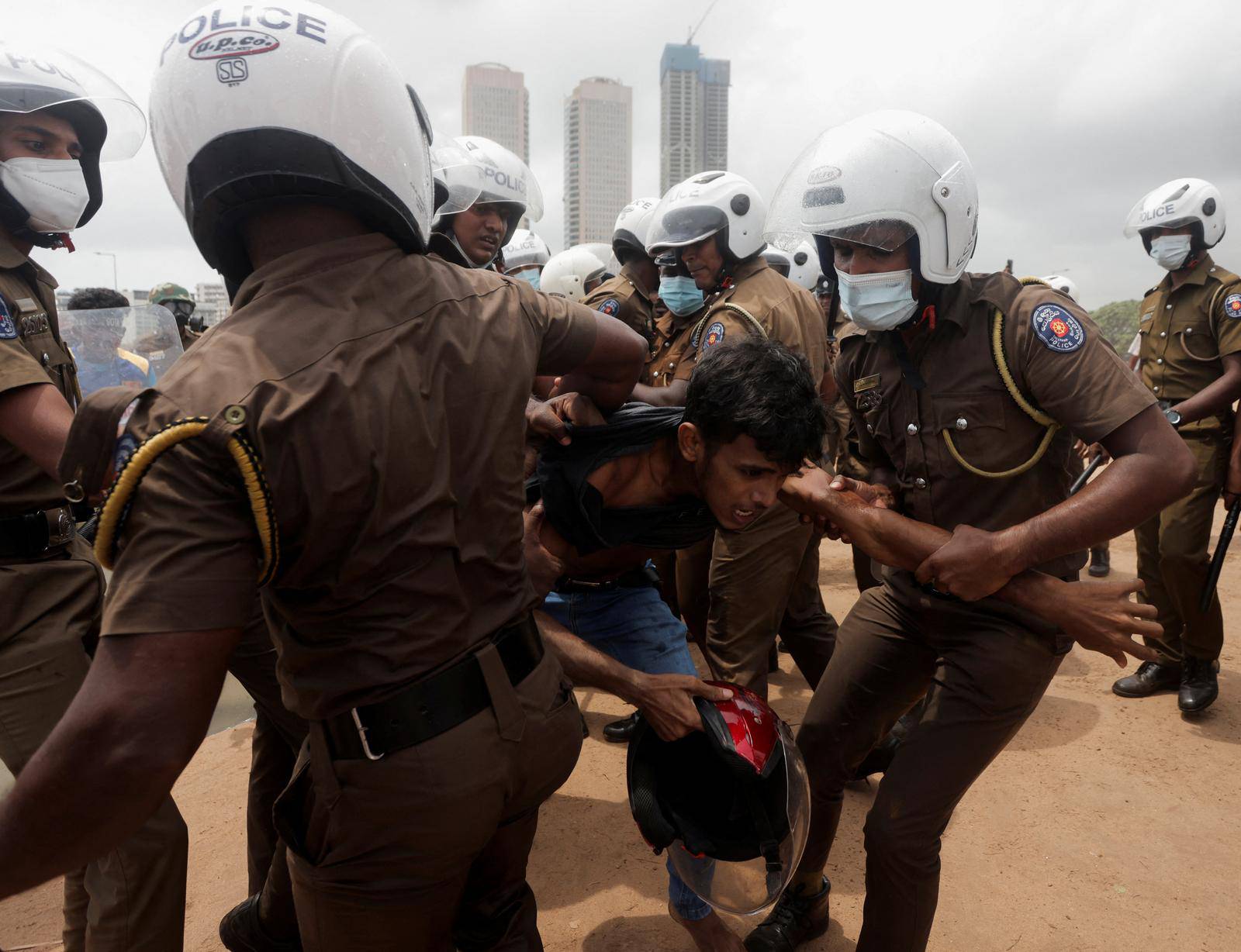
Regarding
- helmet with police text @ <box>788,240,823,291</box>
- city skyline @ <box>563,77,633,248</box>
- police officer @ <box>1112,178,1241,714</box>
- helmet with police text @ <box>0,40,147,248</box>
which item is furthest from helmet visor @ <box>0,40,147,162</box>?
city skyline @ <box>563,77,633,248</box>

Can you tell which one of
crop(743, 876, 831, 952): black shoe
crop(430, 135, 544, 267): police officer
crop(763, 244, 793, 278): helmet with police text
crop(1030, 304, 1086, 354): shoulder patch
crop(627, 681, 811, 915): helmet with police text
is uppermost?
crop(430, 135, 544, 267): police officer

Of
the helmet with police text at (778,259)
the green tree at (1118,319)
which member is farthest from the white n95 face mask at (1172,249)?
the green tree at (1118,319)

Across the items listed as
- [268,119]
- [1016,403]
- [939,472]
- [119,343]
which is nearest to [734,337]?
[939,472]

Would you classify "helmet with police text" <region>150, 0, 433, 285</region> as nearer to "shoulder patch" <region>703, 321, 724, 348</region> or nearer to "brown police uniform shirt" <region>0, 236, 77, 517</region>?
"brown police uniform shirt" <region>0, 236, 77, 517</region>

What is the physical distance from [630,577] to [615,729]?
1647mm

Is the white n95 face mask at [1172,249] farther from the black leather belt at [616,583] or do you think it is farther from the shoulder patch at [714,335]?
the black leather belt at [616,583]

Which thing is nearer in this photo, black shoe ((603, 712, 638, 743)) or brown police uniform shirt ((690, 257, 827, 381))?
brown police uniform shirt ((690, 257, 827, 381))

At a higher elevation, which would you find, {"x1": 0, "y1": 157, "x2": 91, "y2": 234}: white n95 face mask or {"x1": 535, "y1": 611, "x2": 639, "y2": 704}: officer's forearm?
{"x1": 0, "y1": 157, "x2": 91, "y2": 234}: white n95 face mask

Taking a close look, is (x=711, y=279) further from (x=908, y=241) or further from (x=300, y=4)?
(x=300, y=4)

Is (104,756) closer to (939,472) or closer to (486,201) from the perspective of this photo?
→ (939,472)

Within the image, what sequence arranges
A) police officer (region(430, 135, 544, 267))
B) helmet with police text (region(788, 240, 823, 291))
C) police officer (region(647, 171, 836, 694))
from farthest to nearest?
1. helmet with police text (region(788, 240, 823, 291))
2. police officer (region(430, 135, 544, 267))
3. police officer (region(647, 171, 836, 694))

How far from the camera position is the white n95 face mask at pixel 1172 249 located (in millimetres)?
4945

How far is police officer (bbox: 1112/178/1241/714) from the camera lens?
4301 mm

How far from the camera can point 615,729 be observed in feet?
13.6
